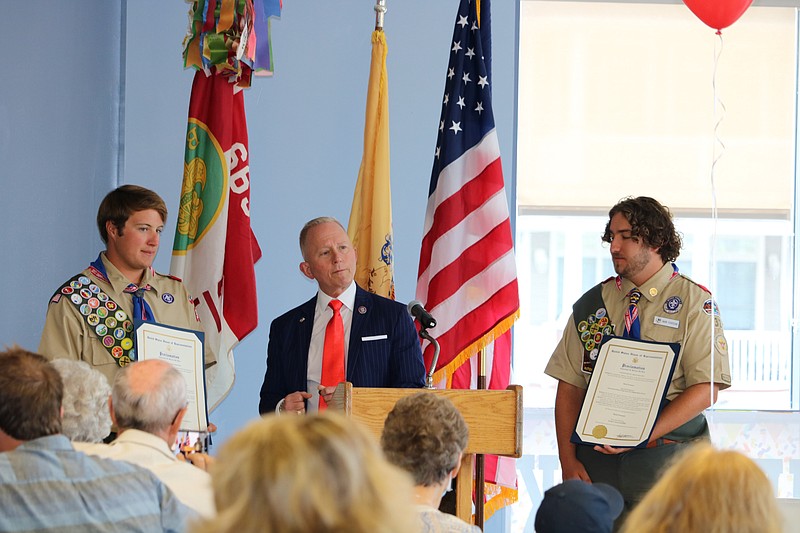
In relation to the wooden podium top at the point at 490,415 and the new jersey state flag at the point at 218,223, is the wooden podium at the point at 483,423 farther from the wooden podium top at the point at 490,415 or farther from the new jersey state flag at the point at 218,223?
the new jersey state flag at the point at 218,223

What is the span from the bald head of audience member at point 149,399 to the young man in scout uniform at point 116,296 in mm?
1036

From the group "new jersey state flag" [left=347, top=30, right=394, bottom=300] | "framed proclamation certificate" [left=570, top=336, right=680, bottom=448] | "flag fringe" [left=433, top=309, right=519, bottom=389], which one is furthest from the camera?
"new jersey state flag" [left=347, top=30, right=394, bottom=300]

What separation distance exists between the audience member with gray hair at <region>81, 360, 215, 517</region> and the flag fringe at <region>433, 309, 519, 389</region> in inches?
76.4

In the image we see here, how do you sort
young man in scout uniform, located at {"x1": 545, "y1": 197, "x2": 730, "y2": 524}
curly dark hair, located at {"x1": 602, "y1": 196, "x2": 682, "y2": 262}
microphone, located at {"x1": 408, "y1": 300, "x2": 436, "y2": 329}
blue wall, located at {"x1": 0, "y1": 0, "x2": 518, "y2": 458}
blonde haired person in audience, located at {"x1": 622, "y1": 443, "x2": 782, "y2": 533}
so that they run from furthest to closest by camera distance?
blue wall, located at {"x1": 0, "y1": 0, "x2": 518, "y2": 458} < curly dark hair, located at {"x1": 602, "y1": 196, "x2": 682, "y2": 262} < young man in scout uniform, located at {"x1": 545, "y1": 197, "x2": 730, "y2": 524} < microphone, located at {"x1": 408, "y1": 300, "x2": 436, "y2": 329} < blonde haired person in audience, located at {"x1": 622, "y1": 443, "x2": 782, "y2": 533}

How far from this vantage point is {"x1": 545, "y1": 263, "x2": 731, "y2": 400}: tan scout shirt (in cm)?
355

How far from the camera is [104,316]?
11.1 feet

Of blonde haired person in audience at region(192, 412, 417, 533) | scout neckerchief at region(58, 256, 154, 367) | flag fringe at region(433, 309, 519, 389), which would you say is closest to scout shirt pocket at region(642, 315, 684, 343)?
flag fringe at region(433, 309, 519, 389)

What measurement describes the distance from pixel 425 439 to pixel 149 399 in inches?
26.6

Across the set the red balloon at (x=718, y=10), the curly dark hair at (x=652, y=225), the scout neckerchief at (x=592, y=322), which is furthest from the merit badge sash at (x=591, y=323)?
the red balloon at (x=718, y=10)

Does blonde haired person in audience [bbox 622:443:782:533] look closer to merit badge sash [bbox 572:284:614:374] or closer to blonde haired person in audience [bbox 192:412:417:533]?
blonde haired person in audience [bbox 192:412:417:533]

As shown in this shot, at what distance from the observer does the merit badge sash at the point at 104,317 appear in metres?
3.36

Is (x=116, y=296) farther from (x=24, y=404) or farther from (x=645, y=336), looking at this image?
(x=645, y=336)

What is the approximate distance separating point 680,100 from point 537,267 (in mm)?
1315

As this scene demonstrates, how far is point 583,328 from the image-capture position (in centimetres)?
381
